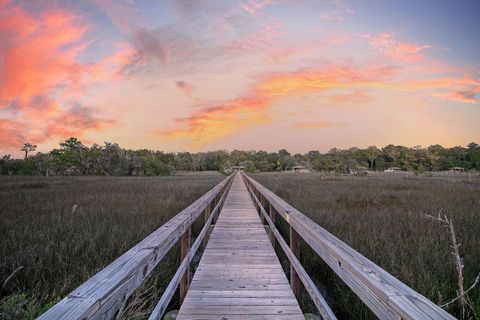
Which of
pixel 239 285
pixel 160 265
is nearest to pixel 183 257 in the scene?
pixel 239 285

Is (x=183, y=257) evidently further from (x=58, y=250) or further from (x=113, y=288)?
(x=58, y=250)

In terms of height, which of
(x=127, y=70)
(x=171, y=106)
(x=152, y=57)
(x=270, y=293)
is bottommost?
(x=270, y=293)

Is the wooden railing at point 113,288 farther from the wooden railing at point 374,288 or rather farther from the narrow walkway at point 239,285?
the wooden railing at point 374,288

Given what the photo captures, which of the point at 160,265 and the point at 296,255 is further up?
the point at 296,255

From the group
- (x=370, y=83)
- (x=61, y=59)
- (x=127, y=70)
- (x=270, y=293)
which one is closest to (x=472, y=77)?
(x=370, y=83)

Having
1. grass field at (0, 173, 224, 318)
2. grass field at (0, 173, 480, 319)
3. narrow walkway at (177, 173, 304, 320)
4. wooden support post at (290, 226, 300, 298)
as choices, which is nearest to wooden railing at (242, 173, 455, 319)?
wooden support post at (290, 226, 300, 298)

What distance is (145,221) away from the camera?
6.66m

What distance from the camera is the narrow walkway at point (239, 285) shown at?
2547mm

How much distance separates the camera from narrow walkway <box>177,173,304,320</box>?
2.55 meters

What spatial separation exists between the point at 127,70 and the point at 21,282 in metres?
13.8

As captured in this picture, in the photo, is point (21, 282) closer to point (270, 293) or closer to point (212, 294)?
point (212, 294)

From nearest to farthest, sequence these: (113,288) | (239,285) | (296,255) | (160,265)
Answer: (113,288)
(296,255)
(239,285)
(160,265)

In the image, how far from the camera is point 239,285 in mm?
3203

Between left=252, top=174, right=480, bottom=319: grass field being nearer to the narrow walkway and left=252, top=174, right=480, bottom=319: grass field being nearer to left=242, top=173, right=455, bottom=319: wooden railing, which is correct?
the narrow walkway
